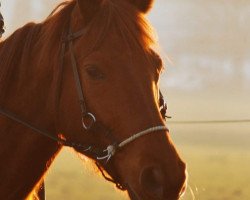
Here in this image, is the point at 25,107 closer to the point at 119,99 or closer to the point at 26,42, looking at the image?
the point at 26,42

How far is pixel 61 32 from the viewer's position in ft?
12.8

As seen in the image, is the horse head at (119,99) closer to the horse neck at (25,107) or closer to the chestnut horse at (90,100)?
the chestnut horse at (90,100)

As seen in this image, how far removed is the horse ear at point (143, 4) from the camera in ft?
13.2

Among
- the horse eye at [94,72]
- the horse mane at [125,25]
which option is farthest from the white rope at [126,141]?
the horse mane at [125,25]

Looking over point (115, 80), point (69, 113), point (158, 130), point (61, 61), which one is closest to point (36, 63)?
point (61, 61)

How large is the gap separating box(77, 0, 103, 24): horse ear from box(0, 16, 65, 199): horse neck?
30cm

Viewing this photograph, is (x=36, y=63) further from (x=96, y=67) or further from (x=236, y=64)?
(x=236, y=64)

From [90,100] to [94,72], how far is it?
0.19 meters

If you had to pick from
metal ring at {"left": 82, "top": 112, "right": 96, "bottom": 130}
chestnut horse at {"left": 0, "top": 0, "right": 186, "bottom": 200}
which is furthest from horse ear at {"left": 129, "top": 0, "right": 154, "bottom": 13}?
metal ring at {"left": 82, "top": 112, "right": 96, "bottom": 130}

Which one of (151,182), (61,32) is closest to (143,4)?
(61,32)

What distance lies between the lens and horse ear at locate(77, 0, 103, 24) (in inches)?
146

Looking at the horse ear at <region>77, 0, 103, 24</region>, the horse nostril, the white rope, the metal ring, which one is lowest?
the horse nostril

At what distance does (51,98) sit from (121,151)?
2.22 feet

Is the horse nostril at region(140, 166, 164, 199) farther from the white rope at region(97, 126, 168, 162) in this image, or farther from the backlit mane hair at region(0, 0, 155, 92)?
the backlit mane hair at region(0, 0, 155, 92)
